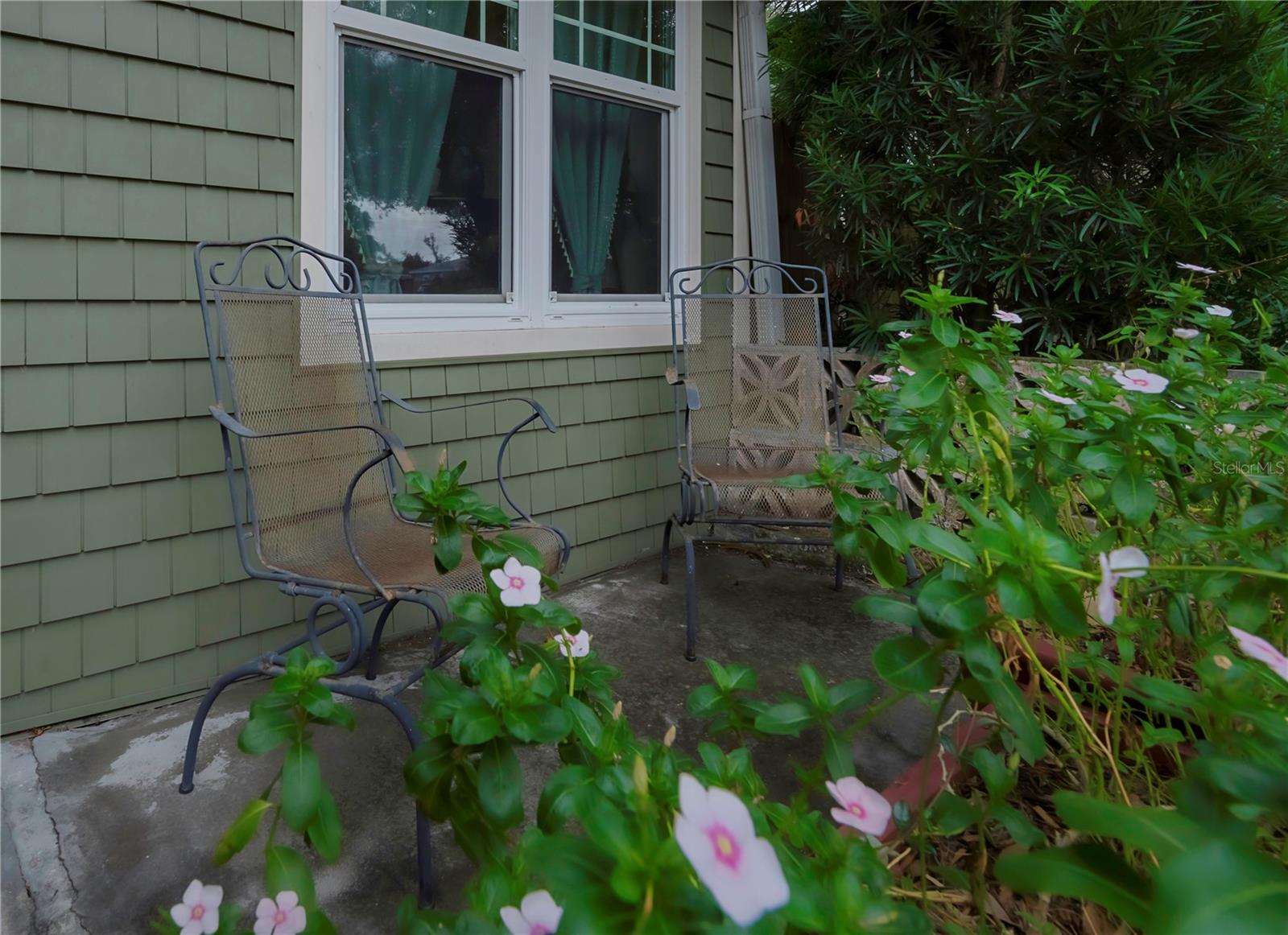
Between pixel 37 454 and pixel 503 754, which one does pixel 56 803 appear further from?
pixel 503 754

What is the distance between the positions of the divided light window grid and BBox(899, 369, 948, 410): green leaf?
185 cm

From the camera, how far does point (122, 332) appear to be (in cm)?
186

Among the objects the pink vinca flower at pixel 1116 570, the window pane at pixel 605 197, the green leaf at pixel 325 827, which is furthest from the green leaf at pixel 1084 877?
the window pane at pixel 605 197

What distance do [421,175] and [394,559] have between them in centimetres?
132

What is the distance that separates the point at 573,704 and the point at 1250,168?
126 inches

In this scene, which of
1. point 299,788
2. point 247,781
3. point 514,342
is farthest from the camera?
point 514,342

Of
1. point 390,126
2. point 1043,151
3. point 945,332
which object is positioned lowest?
point 945,332

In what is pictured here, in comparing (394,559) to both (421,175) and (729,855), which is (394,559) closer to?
(421,175)

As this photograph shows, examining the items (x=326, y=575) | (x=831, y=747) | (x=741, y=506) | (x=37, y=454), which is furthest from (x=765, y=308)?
(x=831, y=747)

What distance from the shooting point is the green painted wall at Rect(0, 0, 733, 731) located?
1.74m

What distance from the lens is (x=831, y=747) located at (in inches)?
29.3

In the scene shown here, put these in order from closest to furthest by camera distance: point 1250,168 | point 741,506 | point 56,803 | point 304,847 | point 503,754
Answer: point 503,754 < point 304,847 < point 56,803 < point 741,506 < point 1250,168

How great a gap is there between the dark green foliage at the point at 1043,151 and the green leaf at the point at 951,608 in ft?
8.18

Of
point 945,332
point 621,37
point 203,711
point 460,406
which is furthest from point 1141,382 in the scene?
point 621,37
